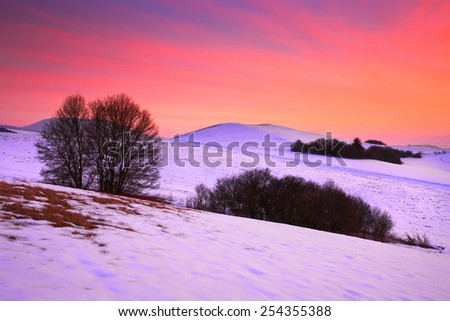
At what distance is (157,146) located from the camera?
23.5m

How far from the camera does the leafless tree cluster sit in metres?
21.7

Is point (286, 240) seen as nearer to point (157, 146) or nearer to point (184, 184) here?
point (157, 146)

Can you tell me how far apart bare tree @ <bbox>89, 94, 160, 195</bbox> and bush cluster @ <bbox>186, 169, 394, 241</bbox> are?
5.99m

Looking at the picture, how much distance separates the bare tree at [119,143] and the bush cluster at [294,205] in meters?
5.99

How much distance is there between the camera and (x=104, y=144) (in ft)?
70.7

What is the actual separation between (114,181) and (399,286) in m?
20.2

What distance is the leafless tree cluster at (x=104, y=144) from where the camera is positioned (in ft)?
71.1

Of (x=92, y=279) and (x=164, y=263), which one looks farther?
(x=164, y=263)

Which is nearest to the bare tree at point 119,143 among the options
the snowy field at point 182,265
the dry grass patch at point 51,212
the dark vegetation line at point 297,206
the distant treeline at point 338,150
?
the dark vegetation line at point 297,206

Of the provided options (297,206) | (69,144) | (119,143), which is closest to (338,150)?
(297,206)

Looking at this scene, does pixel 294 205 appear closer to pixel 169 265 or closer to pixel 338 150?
pixel 169 265
